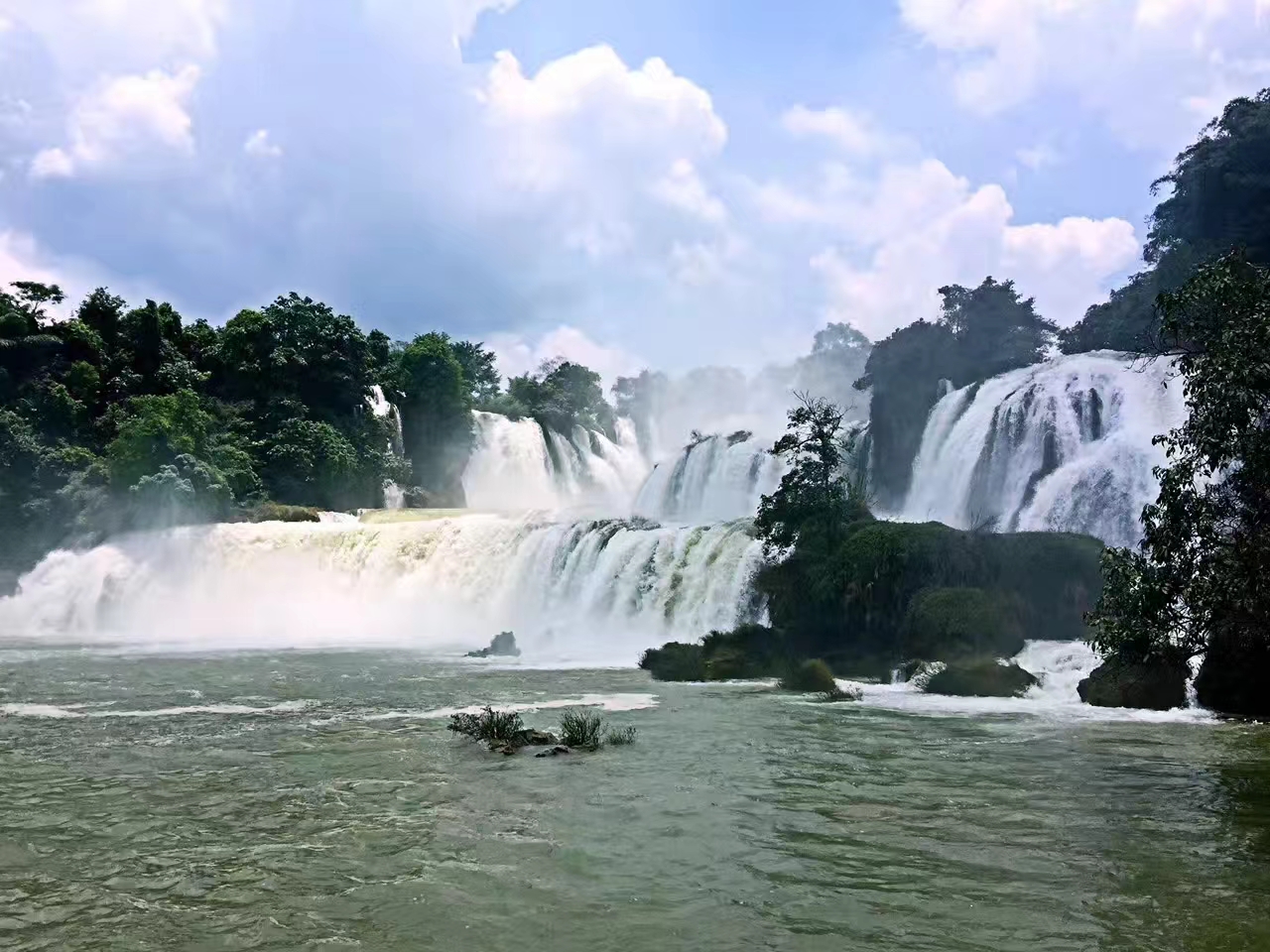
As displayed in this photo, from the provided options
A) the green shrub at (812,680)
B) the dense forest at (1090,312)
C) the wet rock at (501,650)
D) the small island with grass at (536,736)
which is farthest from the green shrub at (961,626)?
the dense forest at (1090,312)

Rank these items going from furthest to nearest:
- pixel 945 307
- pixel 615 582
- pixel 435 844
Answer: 1. pixel 945 307
2. pixel 615 582
3. pixel 435 844

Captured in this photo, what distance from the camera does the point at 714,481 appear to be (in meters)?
39.4

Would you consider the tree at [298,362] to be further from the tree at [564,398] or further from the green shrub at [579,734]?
the green shrub at [579,734]

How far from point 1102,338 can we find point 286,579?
111 ft

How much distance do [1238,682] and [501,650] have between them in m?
15.1

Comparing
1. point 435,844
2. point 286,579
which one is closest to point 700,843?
point 435,844

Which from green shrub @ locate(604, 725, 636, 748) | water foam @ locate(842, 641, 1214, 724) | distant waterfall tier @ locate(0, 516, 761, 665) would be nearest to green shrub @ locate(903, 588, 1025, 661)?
water foam @ locate(842, 641, 1214, 724)

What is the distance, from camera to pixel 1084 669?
16078 mm

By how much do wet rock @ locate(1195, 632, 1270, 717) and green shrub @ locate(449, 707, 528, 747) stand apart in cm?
904

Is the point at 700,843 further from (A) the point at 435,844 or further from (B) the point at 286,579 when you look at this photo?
(B) the point at 286,579

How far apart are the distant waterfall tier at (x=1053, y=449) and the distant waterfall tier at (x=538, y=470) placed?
24.8 meters

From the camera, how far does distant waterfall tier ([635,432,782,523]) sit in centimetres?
3791

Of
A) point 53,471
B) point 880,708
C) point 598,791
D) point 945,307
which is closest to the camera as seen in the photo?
point 598,791

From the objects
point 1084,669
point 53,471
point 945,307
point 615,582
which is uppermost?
point 945,307
